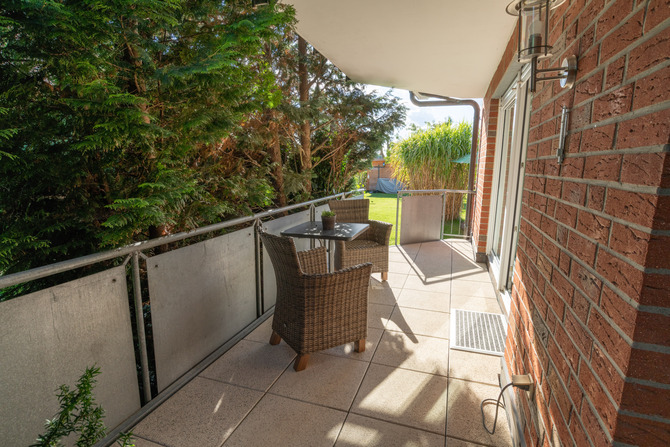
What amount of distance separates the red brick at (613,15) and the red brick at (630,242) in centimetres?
55

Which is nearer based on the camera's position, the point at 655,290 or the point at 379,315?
the point at 655,290

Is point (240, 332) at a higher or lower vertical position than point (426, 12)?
lower

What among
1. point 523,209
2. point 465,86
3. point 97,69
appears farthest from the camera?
point 465,86

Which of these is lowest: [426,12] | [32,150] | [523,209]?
[523,209]

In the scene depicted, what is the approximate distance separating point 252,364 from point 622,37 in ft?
8.37

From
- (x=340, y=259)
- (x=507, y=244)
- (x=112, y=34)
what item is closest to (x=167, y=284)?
(x=112, y=34)

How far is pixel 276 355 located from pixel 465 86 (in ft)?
15.1

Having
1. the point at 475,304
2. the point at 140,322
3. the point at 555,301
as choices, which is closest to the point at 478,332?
the point at 475,304

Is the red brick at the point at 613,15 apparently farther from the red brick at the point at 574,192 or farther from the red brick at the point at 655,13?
the red brick at the point at 574,192

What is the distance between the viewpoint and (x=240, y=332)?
2883 mm

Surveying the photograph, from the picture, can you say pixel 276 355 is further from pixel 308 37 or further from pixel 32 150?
pixel 308 37

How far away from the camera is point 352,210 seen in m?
4.45

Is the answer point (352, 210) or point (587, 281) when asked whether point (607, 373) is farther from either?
point (352, 210)

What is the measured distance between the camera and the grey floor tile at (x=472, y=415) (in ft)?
5.98
